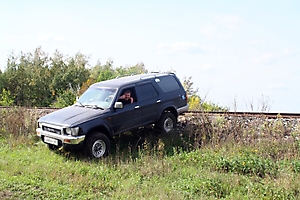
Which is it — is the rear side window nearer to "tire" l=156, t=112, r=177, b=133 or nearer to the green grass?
"tire" l=156, t=112, r=177, b=133

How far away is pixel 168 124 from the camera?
10031 mm

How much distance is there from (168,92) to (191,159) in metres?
2.99

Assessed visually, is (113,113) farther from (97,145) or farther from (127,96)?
(97,145)

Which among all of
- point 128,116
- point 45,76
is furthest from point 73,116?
point 45,76

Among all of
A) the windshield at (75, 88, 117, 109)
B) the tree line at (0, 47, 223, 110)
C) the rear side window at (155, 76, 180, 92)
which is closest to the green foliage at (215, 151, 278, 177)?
the rear side window at (155, 76, 180, 92)

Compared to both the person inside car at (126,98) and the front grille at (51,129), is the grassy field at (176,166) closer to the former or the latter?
the front grille at (51,129)

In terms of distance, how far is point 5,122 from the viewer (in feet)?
37.4

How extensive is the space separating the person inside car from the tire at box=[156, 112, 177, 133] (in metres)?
1.28

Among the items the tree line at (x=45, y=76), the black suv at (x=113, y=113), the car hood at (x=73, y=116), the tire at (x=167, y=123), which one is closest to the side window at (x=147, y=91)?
the black suv at (x=113, y=113)

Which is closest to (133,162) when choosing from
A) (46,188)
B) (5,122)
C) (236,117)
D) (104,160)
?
(104,160)

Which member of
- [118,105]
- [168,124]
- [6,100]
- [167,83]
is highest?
[6,100]

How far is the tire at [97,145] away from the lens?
813cm

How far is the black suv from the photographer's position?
26.7 ft

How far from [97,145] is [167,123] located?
2.68m
